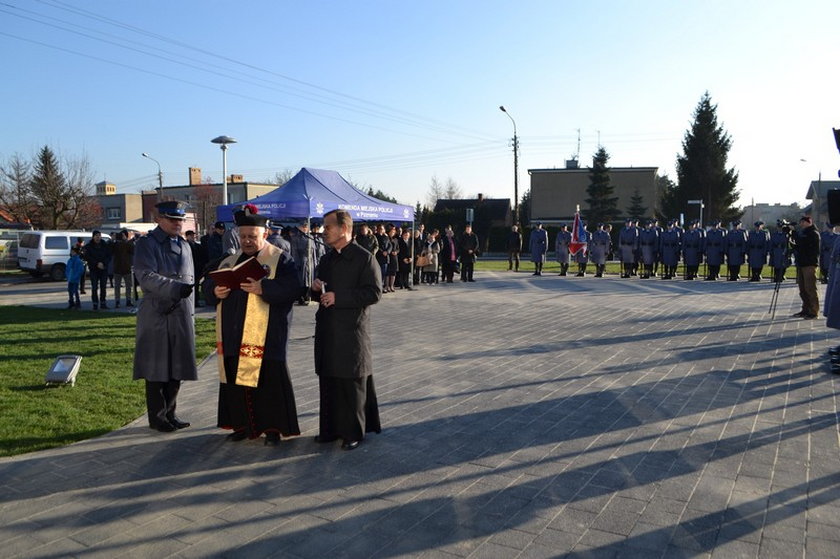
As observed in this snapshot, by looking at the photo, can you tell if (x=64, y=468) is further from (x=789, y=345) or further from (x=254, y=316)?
(x=789, y=345)

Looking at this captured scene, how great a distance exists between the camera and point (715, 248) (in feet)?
72.8

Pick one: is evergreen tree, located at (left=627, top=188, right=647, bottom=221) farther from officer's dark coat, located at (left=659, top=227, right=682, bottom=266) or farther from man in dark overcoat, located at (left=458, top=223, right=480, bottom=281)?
man in dark overcoat, located at (left=458, top=223, right=480, bottom=281)

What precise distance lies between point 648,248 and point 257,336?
20.3 meters

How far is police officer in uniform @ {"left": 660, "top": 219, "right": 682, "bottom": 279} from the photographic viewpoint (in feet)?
74.6

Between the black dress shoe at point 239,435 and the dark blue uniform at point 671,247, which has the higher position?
the dark blue uniform at point 671,247

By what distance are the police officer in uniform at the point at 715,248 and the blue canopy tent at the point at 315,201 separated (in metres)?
10.6

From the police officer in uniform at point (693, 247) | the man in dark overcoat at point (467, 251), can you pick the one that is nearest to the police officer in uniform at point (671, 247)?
the police officer in uniform at point (693, 247)

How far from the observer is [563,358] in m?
8.85

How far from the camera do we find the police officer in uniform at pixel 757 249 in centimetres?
2138

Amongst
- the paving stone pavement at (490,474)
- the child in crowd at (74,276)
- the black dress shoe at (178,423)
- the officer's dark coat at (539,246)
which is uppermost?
the officer's dark coat at (539,246)

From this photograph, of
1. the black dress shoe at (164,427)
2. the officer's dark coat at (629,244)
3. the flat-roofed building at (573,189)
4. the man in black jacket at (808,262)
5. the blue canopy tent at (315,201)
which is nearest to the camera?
the black dress shoe at (164,427)

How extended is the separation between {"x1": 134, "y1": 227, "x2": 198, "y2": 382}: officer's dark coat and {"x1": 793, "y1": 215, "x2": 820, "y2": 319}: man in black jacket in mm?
11326

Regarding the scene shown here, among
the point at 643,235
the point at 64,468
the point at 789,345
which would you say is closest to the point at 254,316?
the point at 64,468

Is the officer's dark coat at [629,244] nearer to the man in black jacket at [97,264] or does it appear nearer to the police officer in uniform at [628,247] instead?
the police officer in uniform at [628,247]
